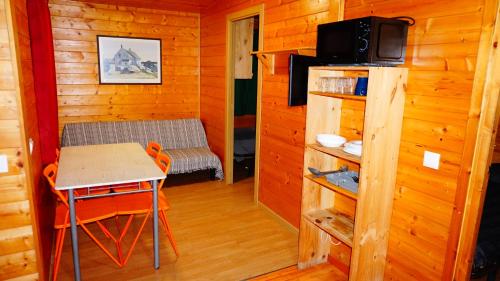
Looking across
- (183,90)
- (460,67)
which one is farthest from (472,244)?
(183,90)

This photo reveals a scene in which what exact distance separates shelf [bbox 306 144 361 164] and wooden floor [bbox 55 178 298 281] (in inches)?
42.1

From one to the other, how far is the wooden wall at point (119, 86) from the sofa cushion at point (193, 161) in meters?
0.79

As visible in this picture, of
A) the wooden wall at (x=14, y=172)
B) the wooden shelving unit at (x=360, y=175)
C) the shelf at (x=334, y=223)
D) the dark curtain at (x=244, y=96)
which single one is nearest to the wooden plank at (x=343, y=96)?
the wooden shelving unit at (x=360, y=175)

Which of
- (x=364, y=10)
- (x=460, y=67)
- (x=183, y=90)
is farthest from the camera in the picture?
(x=183, y=90)

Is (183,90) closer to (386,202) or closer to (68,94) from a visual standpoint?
(68,94)

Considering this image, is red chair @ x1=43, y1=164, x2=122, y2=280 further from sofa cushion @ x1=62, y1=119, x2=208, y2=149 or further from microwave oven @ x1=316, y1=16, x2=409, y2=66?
microwave oven @ x1=316, y1=16, x2=409, y2=66

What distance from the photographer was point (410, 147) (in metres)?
2.18

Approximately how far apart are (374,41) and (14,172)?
2.30 metres

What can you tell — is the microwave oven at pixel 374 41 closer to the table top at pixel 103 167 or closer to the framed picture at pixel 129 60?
the table top at pixel 103 167

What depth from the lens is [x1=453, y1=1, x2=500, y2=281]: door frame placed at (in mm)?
1721

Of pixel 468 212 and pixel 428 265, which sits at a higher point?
pixel 468 212


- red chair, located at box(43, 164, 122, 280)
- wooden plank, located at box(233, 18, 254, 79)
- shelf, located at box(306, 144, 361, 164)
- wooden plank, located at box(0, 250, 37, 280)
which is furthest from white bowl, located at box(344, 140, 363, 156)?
wooden plank, located at box(233, 18, 254, 79)

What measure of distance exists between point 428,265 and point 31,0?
3691 millimetres

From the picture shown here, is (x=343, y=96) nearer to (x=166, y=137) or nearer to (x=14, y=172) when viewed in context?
(x=14, y=172)
